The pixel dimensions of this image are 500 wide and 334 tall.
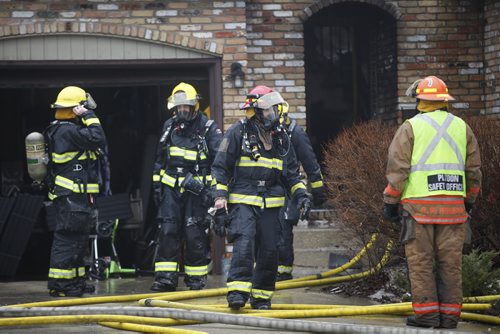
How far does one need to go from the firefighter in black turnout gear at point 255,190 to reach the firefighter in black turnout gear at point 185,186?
1.95 m

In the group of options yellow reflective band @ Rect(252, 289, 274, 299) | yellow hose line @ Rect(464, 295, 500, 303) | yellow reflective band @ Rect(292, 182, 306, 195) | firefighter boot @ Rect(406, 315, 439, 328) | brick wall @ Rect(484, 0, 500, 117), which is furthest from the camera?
brick wall @ Rect(484, 0, 500, 117)

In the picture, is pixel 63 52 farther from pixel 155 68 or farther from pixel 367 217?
pixel 367 217

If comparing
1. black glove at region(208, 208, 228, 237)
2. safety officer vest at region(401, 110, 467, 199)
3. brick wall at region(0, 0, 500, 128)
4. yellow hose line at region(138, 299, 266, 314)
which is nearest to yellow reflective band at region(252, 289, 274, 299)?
yellow hose line at region(138, 299, 266, 314)

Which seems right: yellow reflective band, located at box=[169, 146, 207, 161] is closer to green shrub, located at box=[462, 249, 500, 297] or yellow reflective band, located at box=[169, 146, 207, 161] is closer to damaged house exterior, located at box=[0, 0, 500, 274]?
damaged house exterior, located at box=[0, 0, 500, 274]

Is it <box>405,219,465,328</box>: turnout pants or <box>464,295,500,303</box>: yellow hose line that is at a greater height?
<box>405,219,465,328</box>: turnout pants

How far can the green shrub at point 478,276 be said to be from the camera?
9.35 meters

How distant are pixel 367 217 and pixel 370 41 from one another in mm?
5267

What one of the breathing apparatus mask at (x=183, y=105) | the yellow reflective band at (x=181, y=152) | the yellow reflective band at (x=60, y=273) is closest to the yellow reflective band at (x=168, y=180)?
the yellow reflective band at (x=181, y=152)

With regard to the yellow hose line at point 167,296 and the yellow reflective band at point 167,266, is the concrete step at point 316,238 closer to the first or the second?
the yellow hose line at point 167,296

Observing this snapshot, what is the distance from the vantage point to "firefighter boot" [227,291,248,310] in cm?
923

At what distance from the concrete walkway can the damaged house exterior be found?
1.76 m

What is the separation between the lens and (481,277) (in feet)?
30.7

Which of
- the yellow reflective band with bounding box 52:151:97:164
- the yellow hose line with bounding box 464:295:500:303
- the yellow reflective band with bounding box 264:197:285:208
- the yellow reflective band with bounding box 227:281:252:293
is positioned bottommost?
the yellow hose line with bounding box 464:295:500:303

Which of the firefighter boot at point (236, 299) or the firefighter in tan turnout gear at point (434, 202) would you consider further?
the firefighter boot at point (236, 299)
